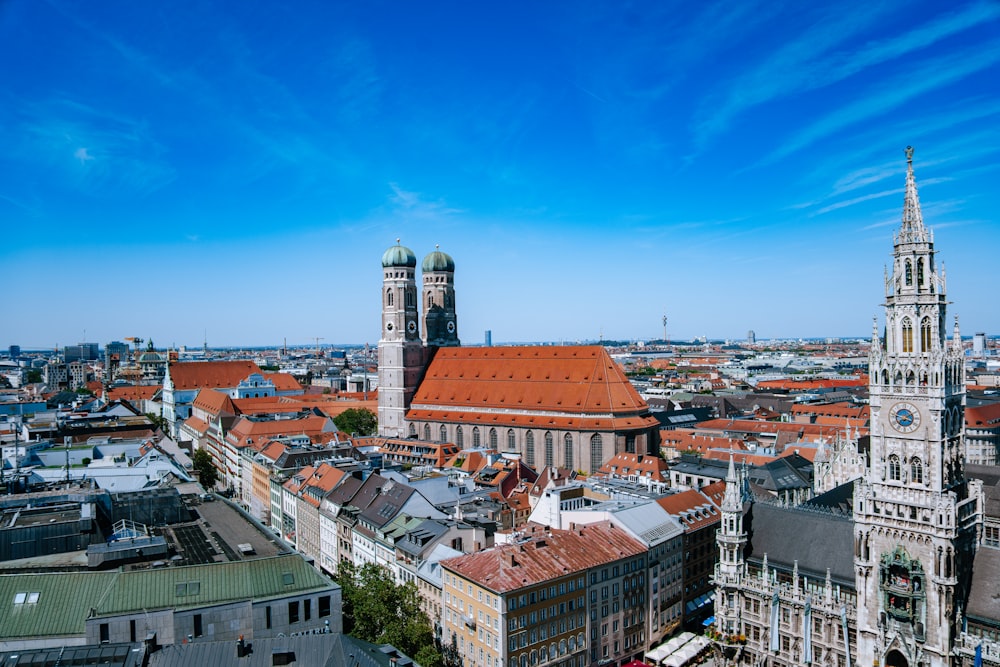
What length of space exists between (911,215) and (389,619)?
153 ft

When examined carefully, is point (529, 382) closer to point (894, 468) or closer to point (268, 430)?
point (268, 430)

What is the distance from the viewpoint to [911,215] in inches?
2016

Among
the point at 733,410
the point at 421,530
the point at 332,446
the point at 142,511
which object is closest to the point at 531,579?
the point at 421,530

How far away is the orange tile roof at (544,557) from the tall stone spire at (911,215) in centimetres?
3317

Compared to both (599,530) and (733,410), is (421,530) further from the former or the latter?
(733,410)

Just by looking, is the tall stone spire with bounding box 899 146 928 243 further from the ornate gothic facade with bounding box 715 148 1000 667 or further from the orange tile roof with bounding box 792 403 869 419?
the orange tile roof with bounding box 792 403 869 419

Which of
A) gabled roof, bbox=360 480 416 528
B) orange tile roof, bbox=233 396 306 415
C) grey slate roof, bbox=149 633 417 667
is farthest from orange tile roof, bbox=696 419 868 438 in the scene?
grey slate roof, bbox=149 633 417 667

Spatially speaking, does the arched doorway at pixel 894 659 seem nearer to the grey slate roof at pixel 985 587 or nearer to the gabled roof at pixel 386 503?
the grey slate roof at pixel 985 587

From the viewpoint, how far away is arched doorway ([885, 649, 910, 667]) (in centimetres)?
5050

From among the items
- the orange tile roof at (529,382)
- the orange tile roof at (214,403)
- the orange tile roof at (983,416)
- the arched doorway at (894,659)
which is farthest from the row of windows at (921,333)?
the orange tile roof at (214,403)

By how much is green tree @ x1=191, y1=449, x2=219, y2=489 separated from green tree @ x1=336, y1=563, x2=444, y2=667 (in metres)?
70.9

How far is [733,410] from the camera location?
599 ft

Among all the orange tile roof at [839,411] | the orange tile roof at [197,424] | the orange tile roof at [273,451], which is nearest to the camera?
the orange tile roof at [273,451]

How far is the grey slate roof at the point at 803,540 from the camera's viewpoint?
56.7 m
